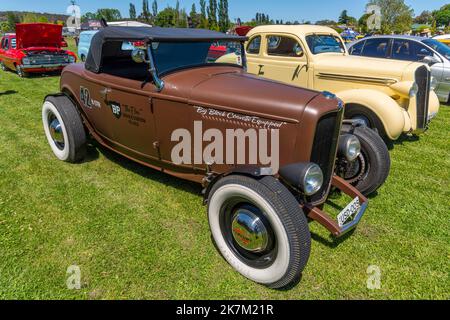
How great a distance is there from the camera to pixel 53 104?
4074 mm

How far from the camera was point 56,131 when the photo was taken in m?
4.24

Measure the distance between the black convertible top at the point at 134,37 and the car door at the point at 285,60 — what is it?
2.41 metres

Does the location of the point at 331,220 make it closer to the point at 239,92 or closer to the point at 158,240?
the point at 239,92

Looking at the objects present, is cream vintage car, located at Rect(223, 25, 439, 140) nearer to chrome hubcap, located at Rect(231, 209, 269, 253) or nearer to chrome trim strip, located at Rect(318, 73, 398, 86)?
chrome trim strip, located at Rect(318, 73, 398, 86)

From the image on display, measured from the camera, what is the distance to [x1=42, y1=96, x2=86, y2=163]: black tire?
3971 millimetres

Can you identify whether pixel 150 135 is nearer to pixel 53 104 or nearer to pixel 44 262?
pixel 44 262

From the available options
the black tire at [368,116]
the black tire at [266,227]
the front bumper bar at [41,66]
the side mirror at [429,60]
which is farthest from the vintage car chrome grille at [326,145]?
the front bumper bar at [41,66]

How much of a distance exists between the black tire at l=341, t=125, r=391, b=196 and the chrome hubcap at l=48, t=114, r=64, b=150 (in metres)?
3.52

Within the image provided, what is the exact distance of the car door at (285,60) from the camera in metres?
5.79

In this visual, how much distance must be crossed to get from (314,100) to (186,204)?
172 centimetres
